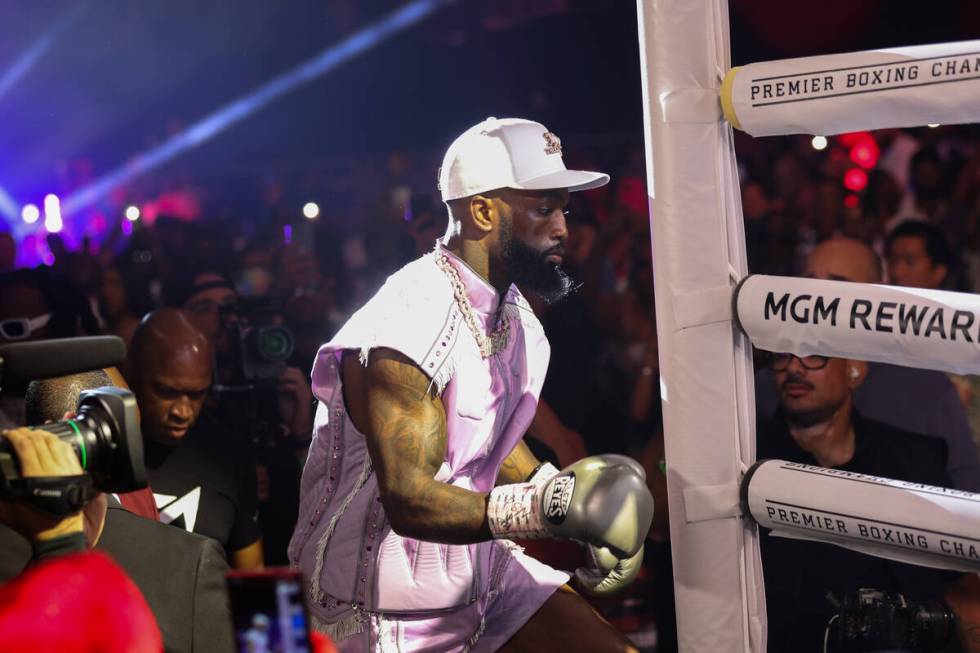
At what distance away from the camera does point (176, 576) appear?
4.87 feet

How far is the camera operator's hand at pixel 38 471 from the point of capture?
39.5 inches

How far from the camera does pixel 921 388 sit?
Answer: 9.16 feet

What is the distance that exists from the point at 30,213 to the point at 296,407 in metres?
2.93

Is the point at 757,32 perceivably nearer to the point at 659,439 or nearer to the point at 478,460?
the point at 659,439

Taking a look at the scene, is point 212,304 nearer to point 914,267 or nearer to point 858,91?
point 914,267

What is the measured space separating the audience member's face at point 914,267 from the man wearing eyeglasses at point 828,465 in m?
0.61

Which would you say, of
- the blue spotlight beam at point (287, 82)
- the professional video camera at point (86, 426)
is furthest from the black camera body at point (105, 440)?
the blue spotlight beam at point (287, 82)

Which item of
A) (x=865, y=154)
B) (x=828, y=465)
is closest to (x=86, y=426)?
(x=828, y=465)

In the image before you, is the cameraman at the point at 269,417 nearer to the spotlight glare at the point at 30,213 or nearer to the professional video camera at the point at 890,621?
the professional video camera at the point at 890,621

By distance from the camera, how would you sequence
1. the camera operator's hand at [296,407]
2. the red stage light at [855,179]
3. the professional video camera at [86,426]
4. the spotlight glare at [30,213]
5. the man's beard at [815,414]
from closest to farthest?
1. the professional video camera at [86,426]
2. the man's beard at [815,414]
3. the camera operator's hand at [296,407]
4. the red stage light at [855,179]
5. the spotlight glare at [30,213]

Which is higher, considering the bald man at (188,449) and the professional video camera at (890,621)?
the bald man at (188,449)

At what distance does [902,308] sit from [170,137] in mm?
4211

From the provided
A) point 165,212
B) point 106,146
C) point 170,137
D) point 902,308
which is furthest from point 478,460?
point 106,146

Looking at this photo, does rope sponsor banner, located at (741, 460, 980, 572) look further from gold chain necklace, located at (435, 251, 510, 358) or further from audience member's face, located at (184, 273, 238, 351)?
audience member's face, located at (184, 273, 238, 351)
